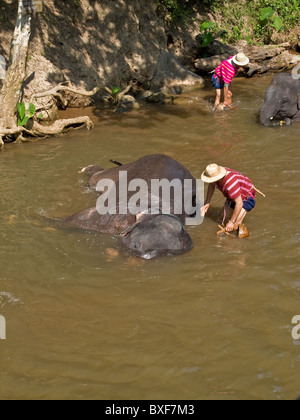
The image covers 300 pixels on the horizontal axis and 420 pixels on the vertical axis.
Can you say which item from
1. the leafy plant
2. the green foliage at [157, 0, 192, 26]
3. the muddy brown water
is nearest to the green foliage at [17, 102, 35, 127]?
the muddy brown water

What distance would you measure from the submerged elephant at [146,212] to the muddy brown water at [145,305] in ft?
0.50

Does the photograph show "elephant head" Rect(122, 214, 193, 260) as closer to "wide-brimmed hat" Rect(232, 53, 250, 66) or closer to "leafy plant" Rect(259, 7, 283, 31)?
"wide-brimmed hat" Rect(232, 53, 250, 66)

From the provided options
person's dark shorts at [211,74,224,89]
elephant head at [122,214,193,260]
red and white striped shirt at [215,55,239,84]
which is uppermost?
red and white striped shirt at [215,55,239,84]

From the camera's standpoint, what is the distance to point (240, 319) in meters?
4.55

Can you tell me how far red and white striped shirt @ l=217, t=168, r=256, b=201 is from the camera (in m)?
5.94

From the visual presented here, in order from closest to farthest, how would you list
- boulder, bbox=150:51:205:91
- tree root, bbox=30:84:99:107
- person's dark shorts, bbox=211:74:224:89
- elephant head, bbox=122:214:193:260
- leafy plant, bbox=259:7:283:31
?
1. elephant head, bbox=122:214:193:260
2. tree root, bbox=30:84:99:107
3. person's dark shorts, bbox=211:74:224:89
4. boulder, bbox=150:51:205:91
5. leafy plant, bbox=259:7:283:31

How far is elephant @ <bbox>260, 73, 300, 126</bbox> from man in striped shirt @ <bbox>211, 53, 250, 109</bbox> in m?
0.96

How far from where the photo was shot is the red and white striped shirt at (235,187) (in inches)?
234

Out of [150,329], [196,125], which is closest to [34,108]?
[196,125]

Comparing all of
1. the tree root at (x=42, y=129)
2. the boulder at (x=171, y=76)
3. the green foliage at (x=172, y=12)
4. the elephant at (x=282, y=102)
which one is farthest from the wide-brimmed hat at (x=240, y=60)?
the green foliage at (x=172, y=12)

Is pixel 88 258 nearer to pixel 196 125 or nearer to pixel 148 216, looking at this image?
pixel 148 216

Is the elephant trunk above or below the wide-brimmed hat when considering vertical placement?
below

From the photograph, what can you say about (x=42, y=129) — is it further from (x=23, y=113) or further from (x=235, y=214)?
(x=235, y=214)
